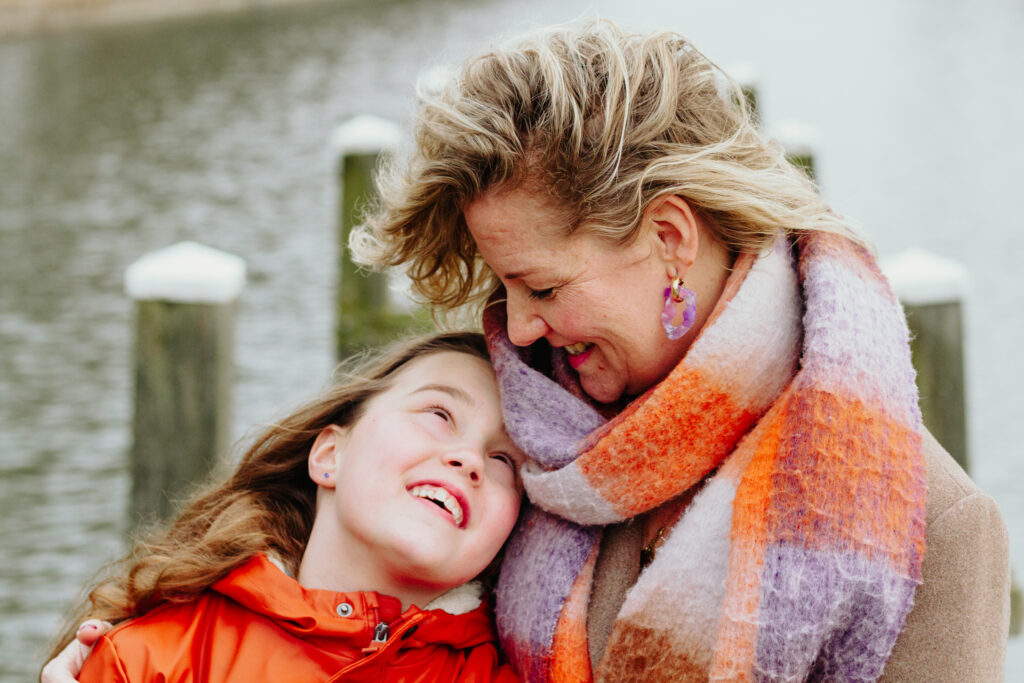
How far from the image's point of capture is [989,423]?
18.3ft

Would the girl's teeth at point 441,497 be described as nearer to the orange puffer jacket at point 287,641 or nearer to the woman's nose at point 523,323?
the orange puffer jacket at point 287,641

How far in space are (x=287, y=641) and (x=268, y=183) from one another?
329 inches

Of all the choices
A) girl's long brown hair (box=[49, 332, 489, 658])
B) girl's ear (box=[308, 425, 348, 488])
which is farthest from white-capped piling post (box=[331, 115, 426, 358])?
girl's ear (box=[308, 425, 348, 488])

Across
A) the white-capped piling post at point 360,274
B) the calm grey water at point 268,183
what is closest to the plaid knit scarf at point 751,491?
the calm grey water at point 268,183

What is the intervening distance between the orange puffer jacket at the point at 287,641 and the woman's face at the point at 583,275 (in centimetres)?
59

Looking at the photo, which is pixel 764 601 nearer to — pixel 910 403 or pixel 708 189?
pixel 910 403

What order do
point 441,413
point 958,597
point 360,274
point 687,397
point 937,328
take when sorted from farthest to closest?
point 360,274 → point 937,328 → point 441,413 → point 687,397 → point 958,597

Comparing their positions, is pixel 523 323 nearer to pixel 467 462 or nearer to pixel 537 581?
pixel 467 462

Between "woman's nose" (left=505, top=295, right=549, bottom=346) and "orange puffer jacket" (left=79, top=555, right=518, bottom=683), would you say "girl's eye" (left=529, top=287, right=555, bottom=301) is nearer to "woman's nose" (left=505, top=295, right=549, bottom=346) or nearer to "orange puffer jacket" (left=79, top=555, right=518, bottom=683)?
"woman's nose" (left=505, top=295, right=549, bottom=346)

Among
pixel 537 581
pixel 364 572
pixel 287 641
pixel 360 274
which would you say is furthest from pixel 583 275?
pixel 360 274

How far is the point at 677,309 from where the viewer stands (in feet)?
6.78

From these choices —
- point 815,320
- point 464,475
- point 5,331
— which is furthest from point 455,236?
point 5,331

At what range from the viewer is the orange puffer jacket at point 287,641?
2.09 metres

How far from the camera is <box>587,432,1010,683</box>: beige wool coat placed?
1.80 meters
